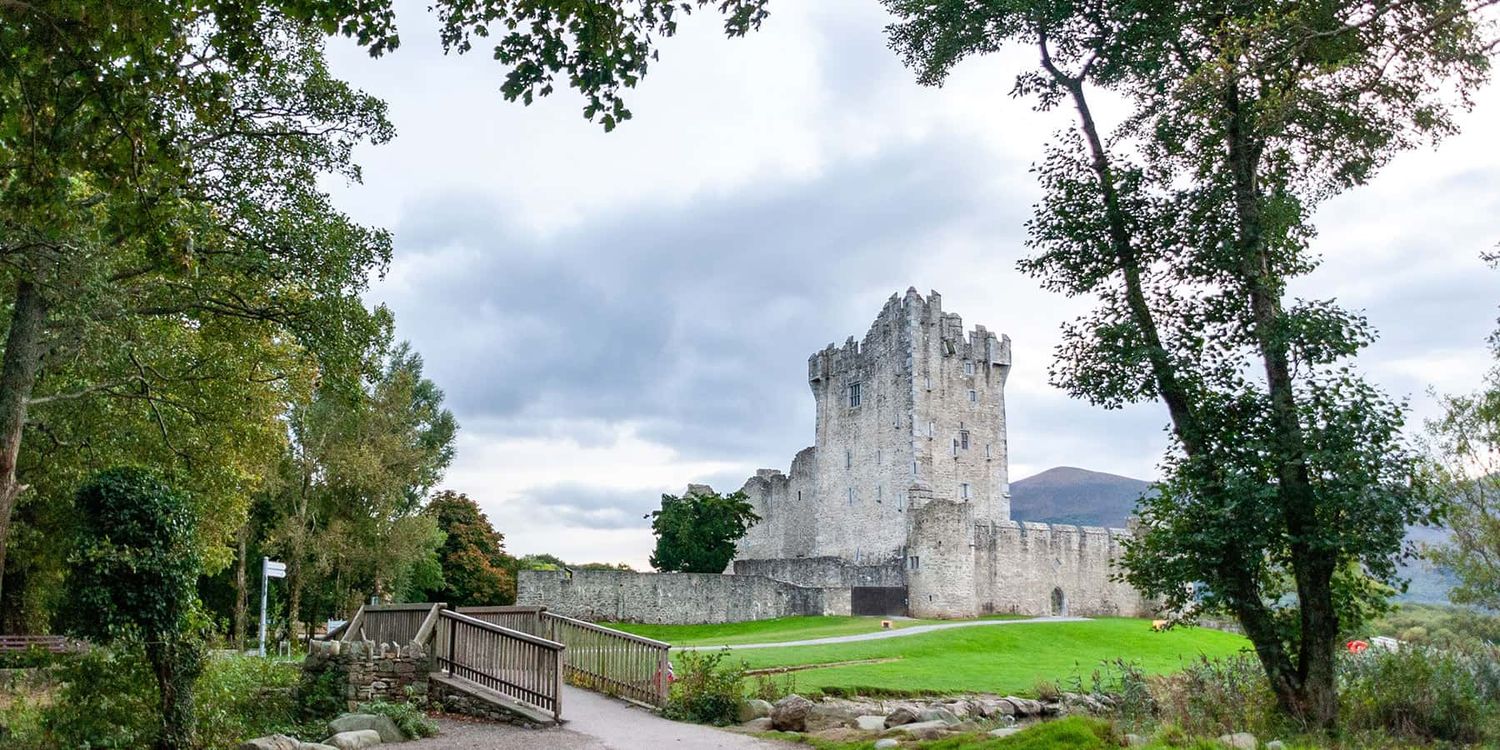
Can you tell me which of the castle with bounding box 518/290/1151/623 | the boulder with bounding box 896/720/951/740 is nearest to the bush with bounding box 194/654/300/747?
the boulder with bounding box 896/720/951/740

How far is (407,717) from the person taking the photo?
13398 millimetres

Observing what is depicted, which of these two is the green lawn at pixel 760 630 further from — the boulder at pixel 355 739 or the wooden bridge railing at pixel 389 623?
the boulder at pixel 355 739

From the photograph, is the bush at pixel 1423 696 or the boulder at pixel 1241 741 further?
the bush at pixel 1423 696

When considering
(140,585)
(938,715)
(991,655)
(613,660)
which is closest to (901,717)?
(938,715)

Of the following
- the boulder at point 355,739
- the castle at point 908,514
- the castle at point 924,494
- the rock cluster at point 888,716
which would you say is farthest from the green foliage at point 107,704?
the castle at point 924,494

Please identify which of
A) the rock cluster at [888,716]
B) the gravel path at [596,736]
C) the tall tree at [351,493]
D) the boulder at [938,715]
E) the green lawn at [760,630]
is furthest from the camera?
the tall tree at [351,493]

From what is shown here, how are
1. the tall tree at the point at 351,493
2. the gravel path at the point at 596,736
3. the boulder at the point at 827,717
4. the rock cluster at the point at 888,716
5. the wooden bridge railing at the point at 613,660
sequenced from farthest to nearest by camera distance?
the tall tree at the point at 351,493 → the wooden bridge railing at the point at 613,660 → the boulder at the point at 827,717 → the gravel path at the point at 596,736 → the rock cluster at the point at 888,716

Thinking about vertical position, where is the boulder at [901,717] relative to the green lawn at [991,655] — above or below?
above

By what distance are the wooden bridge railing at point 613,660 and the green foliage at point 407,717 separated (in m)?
3.31

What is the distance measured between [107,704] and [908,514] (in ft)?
142

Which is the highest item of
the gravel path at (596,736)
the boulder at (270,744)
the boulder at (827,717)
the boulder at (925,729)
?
the boulder at (925,729)

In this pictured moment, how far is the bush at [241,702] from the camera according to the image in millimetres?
12367

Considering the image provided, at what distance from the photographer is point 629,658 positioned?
1670cm

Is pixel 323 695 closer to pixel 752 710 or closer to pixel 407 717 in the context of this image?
pixel 407 717
